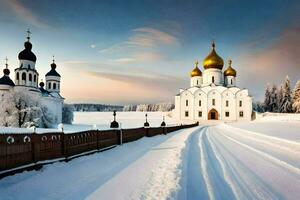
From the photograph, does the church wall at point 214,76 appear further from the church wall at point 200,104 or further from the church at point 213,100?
the church wall at point 200,104

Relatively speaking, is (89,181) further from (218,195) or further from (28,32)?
(28,32)

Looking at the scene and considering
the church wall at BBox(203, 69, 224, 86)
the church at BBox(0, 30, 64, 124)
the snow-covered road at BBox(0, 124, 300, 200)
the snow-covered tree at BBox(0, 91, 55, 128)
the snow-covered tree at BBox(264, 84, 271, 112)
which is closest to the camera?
the snow-covered road at BBox(0, 124, 300, 200)

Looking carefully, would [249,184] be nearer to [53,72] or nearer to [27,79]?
[27,79]

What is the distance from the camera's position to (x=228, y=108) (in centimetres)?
8112

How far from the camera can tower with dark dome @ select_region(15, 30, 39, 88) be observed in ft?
153

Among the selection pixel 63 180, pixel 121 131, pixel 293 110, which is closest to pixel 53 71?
pixel 121 131

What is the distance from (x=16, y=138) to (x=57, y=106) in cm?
4811

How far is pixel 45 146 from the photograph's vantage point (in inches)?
369

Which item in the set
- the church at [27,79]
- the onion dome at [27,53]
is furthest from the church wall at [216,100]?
the onion dome at [27,53]

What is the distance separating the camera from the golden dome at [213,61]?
82.5m

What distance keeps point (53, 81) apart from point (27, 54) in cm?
1431

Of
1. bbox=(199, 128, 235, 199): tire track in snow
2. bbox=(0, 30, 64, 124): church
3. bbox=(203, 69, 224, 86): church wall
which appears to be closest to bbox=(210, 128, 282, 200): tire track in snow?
bbox=(199, 128, 235, 199): tire track in snow

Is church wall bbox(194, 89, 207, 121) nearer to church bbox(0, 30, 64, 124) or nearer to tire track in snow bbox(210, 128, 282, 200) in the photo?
church bbox(0, 30, 64, 124)

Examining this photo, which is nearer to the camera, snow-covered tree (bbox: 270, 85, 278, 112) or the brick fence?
the brick fence
